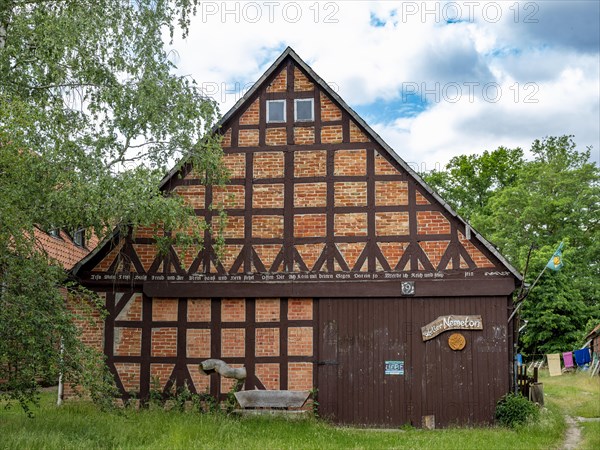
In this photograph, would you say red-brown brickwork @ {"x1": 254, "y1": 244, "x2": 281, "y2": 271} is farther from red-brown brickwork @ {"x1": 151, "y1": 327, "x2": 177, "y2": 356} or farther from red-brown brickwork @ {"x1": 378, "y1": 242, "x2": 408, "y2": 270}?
red-brown brickwork @ {"x1": 151, "y1": 327, "x2": 177, "y2": 356}

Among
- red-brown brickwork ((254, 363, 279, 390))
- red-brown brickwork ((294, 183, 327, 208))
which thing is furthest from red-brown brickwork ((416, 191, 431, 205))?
red-brown brickwork ((254, 363, 279, 390))

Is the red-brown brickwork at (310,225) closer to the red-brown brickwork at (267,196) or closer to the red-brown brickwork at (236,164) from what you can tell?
the red-brown brickwork at (267,196)

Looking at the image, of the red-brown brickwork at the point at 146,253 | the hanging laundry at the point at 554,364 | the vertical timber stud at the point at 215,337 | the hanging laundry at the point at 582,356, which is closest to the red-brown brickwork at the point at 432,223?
the vertical timber stud at the point at 215,337

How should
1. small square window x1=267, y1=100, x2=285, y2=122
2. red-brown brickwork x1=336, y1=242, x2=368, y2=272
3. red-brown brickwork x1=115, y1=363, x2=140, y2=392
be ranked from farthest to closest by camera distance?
small square window x1=267, y1=100, x2=285, y2=122, red-brown brickwork x1=115, y1=363, x2=140, y2=392, red-brown brickwork x1=336, y1=242, x2=368, y2=272

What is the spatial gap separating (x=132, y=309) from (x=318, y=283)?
141 inches

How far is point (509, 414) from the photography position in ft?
40.8

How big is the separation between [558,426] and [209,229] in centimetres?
715

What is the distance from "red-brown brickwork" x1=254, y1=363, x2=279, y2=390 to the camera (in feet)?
43.6

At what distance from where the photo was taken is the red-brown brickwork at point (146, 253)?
45.0 ft

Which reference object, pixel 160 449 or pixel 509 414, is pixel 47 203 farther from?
pixel 509 414

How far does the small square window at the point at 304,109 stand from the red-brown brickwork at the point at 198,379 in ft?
16.6

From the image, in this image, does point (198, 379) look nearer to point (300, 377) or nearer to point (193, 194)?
point (300, 377)

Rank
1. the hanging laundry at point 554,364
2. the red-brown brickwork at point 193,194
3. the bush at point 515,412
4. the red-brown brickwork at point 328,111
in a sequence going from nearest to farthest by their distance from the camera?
the bush at point 515,412 < the red-brown brickwork at point 328,111 < the red-brown brickwork at point 193,194 < the hanging laundry at point 554,364

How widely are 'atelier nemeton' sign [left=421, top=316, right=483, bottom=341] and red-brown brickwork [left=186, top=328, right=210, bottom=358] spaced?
399cm
